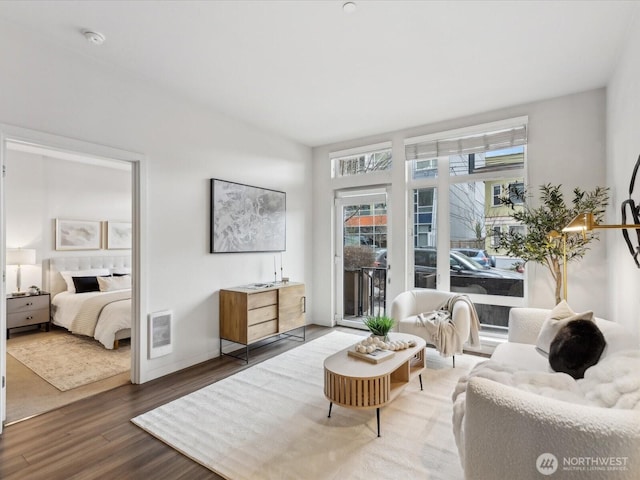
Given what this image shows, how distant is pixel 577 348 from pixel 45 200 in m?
6.71

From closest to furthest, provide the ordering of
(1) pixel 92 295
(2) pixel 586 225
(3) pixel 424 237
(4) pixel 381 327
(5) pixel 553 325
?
(2) pixel 586 225
(5) pixel 553 325
(4) pixel 381 327
(3) pixel 424 237
(1) pixel 92 295

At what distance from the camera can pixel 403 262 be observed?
175 inches

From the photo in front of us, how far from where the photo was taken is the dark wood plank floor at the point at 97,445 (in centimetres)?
188

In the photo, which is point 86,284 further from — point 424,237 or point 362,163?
point 424,237

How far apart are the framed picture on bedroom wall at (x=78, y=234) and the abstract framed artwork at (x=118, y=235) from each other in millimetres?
148

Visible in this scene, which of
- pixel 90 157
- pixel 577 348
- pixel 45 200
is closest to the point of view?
pixel 577 348

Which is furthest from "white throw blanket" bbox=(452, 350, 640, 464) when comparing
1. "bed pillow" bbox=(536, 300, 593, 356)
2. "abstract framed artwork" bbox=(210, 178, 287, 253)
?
"abstract framed artwork" bbox=(210, 178, 287, 253)

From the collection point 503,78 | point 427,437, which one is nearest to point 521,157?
point 503,78

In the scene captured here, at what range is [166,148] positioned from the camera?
3309mm

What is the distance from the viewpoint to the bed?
3.99 m

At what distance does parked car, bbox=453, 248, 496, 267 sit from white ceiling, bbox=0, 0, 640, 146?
1.66 metres

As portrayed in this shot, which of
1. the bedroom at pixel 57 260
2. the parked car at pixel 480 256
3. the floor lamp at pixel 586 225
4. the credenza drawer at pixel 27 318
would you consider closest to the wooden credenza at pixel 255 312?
the bedroom at pixel 57 260

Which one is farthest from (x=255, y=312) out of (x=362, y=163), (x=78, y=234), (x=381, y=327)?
(x=78, y=234)

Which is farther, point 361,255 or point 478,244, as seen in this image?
point 361,255
